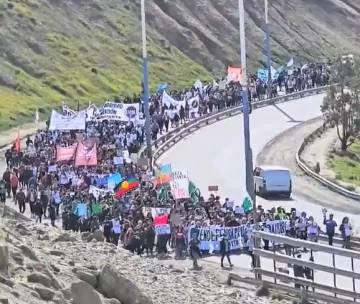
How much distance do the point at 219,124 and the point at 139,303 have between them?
4028 cm

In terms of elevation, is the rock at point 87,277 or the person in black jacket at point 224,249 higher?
the person in black jacket at point 224,249

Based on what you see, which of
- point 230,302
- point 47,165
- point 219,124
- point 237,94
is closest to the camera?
point 230,302

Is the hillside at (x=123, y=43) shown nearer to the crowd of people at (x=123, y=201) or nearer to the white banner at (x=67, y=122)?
the white banner at (x=67, y=122)

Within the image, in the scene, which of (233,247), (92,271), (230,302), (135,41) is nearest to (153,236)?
(233,247)

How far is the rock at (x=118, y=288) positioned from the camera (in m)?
15.1

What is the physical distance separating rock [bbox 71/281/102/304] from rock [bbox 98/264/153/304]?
93cm

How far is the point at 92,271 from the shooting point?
15867 millimetres

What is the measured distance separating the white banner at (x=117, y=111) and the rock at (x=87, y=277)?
2471 cm

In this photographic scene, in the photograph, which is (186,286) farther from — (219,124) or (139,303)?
(219,124)

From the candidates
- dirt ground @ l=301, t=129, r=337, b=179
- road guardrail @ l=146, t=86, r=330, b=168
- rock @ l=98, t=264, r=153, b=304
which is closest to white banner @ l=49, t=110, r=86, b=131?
road guardrail @ l=146, t=86, r=330, b=168

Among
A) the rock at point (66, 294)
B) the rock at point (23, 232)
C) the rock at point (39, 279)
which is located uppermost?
the rock at point (23, 232)

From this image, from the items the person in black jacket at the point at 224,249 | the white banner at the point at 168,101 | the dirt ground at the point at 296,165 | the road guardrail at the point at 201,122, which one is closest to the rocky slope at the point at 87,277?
the person in black jacket at the point at 224,249

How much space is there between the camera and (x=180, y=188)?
2975 centimetres

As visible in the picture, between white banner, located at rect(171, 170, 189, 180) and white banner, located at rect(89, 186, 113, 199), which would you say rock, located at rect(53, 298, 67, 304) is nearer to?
white banner, located at rect(89, 186, 113, 199)
